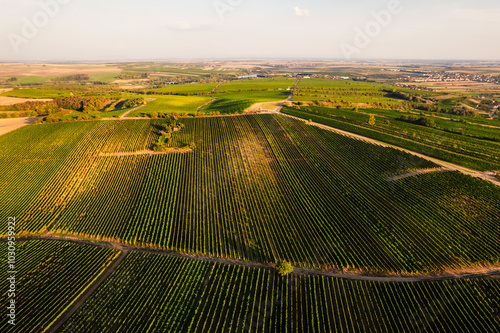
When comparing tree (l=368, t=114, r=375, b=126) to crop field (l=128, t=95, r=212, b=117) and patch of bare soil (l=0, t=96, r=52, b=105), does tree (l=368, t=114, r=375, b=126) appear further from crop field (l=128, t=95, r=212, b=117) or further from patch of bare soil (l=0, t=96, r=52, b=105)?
patch of bare soil (l=0, t=96, r=52, b=105)

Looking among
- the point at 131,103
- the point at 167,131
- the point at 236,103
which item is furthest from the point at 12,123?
the point at 236,103

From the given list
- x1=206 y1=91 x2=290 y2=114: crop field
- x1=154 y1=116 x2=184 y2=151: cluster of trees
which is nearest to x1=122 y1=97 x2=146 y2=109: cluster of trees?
x1=206 y1=91 x2=290 y2=114: crop field

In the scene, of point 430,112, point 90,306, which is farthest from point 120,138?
point 430,112

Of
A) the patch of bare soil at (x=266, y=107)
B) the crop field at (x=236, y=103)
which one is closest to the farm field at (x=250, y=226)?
the patch of bare soil at (x=266, y=107)

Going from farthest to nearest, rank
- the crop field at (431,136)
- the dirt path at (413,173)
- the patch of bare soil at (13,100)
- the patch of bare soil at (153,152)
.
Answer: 1. the patch of bare soil at (13,100)
2. the patch of bare soil at (153,152)
3. the crop field at (431,136)
4. the dirt path at (413,173)

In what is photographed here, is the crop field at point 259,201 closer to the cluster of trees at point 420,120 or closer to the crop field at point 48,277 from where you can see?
the crop field at point 48,277

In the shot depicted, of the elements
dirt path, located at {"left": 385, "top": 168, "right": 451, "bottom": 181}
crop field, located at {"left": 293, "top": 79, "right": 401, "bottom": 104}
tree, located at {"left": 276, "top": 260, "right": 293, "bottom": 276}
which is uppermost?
crop field, located at {"left": 293, "top": 79, "right": 401, "bottom": 104}
